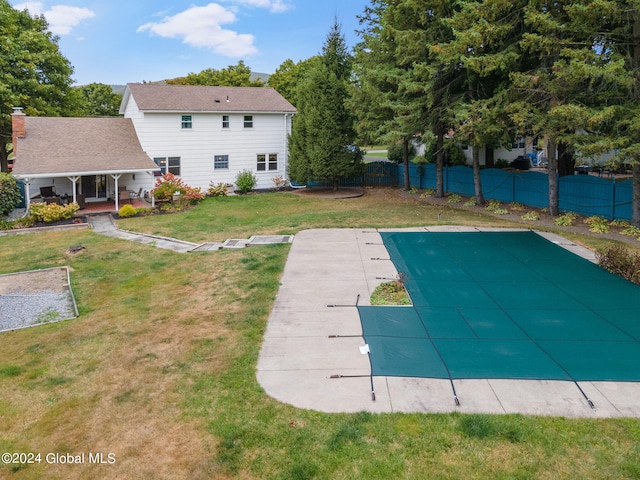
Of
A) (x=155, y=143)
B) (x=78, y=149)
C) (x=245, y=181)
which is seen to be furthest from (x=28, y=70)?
(x=245, y=181)

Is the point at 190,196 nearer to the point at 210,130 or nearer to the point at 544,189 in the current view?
the point at 210,130

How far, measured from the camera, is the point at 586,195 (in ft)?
58.9

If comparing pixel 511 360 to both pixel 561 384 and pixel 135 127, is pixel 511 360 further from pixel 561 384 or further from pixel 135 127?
pixel 135 127

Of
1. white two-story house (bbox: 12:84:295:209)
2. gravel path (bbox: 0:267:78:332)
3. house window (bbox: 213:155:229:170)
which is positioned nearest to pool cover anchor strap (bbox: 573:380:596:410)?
gravel path (bbox: 0:267:78:332)

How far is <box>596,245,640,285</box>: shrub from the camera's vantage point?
10.4 meters

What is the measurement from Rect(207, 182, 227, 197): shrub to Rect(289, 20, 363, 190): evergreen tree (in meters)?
4.22

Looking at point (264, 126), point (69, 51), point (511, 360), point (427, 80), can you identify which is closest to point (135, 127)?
point (264, 126)

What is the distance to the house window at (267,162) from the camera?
28.0 meters

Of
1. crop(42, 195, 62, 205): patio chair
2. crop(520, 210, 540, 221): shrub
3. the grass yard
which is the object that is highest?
crop(42, 195, 62, 205): patio chair

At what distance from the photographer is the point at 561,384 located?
6.20 metres

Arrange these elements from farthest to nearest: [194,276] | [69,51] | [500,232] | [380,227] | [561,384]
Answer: [69,51], [380,227], [500,232], [194,276], [561,384]

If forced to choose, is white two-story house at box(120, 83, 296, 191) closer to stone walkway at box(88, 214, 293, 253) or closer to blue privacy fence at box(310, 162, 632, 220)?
blue privacy fence at box(310, 162, 632, 220)

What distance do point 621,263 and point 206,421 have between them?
10.1 metres

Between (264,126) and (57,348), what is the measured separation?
21710 millimetres
